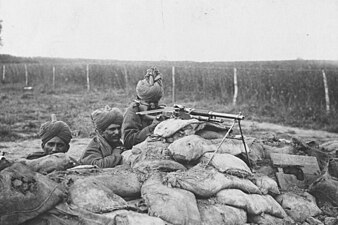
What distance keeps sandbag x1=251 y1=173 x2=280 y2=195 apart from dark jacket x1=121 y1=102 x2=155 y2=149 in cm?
164

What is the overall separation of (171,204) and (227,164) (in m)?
0.94

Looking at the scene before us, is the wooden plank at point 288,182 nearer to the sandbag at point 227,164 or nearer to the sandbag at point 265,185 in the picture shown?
the sandbag at point 265,185

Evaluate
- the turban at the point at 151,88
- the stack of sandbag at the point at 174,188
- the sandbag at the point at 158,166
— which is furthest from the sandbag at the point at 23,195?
the turban at the point at 151,88

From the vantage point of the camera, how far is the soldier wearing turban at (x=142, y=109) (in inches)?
205

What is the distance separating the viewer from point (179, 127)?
4277 millimetres

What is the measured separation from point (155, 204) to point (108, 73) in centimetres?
1914

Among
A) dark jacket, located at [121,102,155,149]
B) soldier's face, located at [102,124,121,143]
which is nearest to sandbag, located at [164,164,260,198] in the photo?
soldier's face, located at [102,124,121,143]

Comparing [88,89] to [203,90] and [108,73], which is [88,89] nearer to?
[108,73]

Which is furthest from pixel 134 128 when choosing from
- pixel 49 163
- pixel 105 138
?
pixel 49 163

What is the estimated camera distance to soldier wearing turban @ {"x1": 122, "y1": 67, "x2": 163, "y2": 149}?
5.20 m

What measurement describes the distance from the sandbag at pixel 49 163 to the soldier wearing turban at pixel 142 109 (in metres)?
1.36

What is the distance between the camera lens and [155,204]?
313 cm

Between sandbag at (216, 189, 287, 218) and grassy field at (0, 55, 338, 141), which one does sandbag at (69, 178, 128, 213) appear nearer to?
sandbag at (216, 189, 287, 218)

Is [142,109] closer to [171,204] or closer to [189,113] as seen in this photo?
[189,113]
